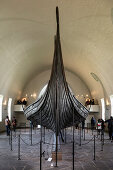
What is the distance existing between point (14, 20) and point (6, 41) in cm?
166

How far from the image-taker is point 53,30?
1180 cm

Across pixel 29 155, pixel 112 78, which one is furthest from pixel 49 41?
pixel 29 155

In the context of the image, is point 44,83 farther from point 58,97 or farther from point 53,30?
point 58,97

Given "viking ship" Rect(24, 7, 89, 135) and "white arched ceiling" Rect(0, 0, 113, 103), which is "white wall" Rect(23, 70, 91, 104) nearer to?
"white arched ceiling" Rect(0, 0, 113, 103)

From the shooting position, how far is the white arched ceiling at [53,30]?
347 inches

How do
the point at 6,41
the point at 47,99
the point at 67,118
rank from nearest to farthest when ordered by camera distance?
the point at 47,99 < the point at 67,118 < the point at 6,41

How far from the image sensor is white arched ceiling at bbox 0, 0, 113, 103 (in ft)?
28.9

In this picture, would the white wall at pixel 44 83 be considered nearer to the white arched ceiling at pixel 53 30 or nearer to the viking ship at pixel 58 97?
the white arched ceiling at pixel 53 30

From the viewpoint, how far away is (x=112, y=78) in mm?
13820

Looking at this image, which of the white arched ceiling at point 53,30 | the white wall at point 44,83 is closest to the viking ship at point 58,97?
the white arched ceiling at point 53,30

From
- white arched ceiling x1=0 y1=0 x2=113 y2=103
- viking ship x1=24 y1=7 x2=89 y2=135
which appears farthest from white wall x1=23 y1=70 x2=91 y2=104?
viking ship x1=24 y1=7 x2=89 y2=135

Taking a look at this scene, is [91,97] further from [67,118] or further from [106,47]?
[67,118]

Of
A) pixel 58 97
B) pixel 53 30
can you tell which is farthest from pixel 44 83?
pixel 58 97

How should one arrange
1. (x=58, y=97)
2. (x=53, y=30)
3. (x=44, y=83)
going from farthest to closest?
(x=44, y=83), (x=53, y=30), (x=58, y=97)
